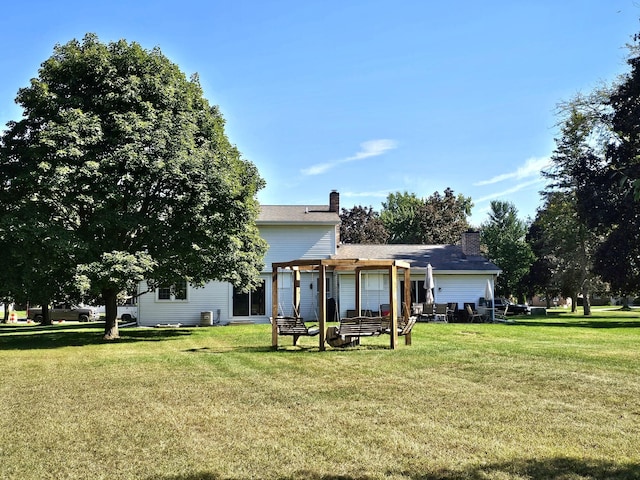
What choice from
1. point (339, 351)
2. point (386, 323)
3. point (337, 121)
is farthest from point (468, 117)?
point (339, 351)

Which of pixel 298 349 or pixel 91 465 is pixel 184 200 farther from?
pixel 91 465

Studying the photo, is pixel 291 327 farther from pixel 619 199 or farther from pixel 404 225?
pixel 404 225

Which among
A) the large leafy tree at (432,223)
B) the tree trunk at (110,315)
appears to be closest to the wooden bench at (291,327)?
the tree trunk at (110,315)

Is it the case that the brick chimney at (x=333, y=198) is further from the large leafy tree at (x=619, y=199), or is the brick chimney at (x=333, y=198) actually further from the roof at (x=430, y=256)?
the large leafy tree at (x=619, y=199)

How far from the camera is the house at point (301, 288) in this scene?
30.4 meters

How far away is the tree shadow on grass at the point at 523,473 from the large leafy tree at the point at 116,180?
44.5 feet

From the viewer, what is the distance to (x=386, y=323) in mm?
16438

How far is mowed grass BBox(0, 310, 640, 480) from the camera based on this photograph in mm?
5484

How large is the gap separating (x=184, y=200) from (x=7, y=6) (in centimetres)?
785

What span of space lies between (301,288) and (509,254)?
34.9m

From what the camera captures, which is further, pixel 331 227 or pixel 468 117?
pixel 331 227

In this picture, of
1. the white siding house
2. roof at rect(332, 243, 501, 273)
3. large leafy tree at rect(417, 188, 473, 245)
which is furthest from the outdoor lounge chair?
large leafy tree at rect(417, 188, 473, 245)

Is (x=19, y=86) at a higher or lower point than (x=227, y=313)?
higher

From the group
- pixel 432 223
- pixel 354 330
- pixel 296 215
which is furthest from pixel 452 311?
pixel 432 223
